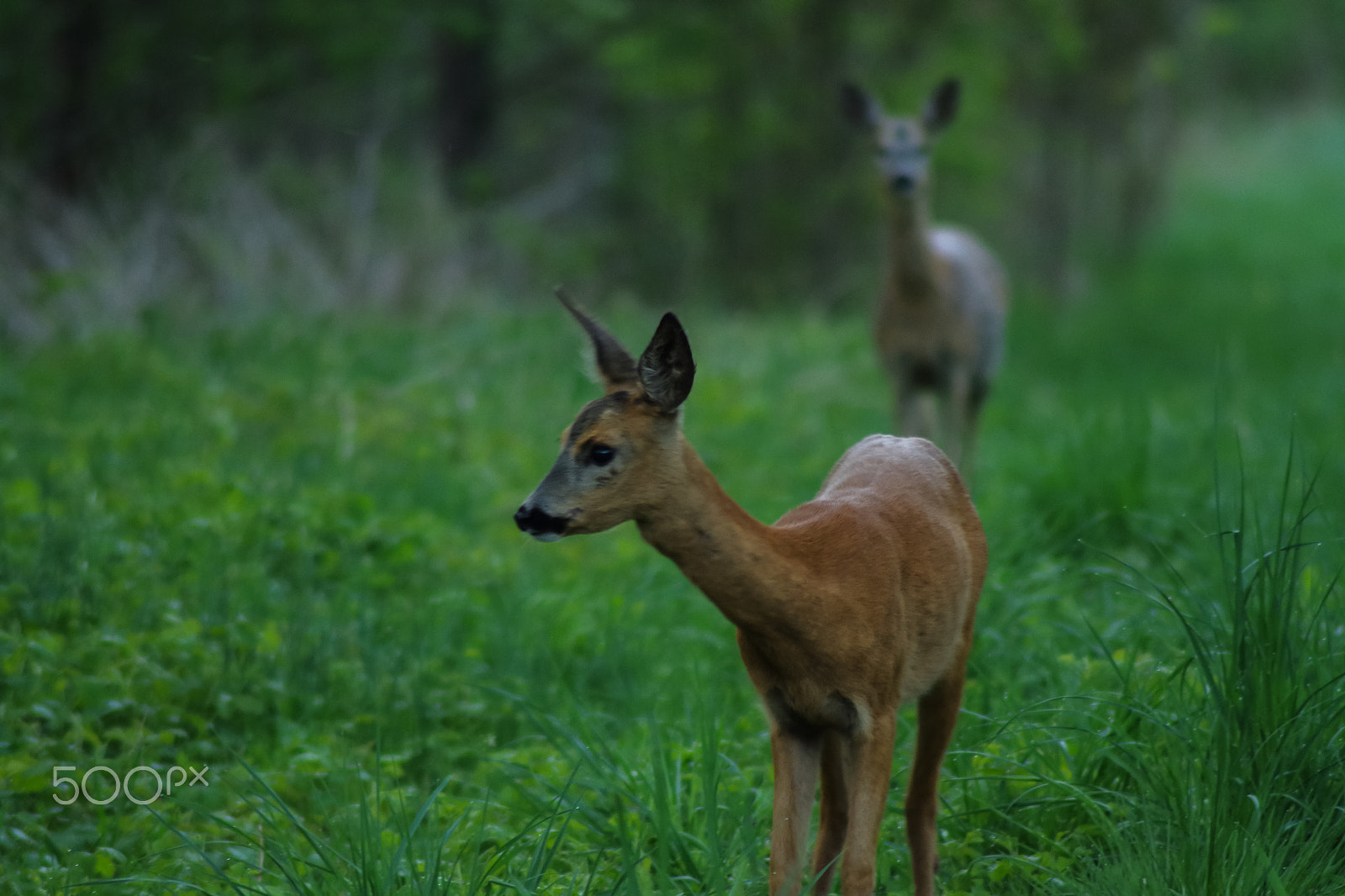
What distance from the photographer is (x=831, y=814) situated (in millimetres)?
3465

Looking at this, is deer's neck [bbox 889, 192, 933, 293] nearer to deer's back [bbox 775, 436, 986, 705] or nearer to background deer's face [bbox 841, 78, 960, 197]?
background deer's face [bbox 841, 78, 960, 197]

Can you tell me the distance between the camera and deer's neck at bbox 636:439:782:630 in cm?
301

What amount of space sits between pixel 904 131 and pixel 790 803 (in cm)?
679

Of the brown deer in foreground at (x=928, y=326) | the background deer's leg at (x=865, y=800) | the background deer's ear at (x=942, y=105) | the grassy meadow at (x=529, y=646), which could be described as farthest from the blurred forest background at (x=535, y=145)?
the background deer's leg at (x=865, y=800)

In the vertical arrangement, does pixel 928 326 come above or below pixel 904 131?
below

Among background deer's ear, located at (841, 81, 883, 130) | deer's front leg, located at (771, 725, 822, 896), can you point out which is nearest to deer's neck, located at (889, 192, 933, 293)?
background deer's ear, located at (841, 81, 883, 130)

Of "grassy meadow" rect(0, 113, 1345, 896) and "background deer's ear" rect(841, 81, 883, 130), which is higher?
"background deer's ear" rect(841, 81, 883, 130)

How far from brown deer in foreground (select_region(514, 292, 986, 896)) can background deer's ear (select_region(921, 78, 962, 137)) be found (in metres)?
6.47

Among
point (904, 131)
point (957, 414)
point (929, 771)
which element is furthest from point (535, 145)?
point (929, 771)

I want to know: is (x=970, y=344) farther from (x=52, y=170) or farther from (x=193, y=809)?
(x=52, y=170)

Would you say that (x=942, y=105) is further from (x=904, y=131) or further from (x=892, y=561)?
(x=892, y=561)

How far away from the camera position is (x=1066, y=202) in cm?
1709

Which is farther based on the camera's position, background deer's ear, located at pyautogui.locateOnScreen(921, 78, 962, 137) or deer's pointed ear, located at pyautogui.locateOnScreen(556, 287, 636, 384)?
background deer's ear, located at pyautogui.locateOnScreen(921, 78, 962, 137)

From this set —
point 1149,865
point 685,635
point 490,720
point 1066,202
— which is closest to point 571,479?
point 1149,865
